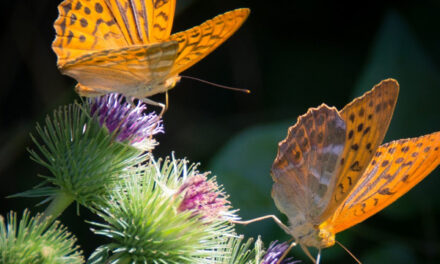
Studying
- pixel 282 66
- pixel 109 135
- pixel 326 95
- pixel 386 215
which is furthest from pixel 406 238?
pixel 109 135

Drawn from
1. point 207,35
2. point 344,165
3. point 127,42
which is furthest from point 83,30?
point 344,165

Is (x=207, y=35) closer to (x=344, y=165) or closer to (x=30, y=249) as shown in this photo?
(x=344, y=165)

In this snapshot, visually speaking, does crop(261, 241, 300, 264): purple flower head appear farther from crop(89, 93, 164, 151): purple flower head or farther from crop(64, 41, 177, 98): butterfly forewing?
crop(64, 41, 177, 98): butterfly forewing

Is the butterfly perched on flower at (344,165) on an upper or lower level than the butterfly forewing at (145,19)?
lower

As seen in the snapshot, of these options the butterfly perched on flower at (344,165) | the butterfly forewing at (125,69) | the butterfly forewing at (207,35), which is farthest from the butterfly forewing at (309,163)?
the butterfly forewing at (125,69)

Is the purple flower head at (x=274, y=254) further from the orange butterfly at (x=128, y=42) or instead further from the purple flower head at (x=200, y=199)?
the orange butterfly at (x=128, y=42)

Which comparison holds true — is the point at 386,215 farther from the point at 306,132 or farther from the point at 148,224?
the point at 148,224
